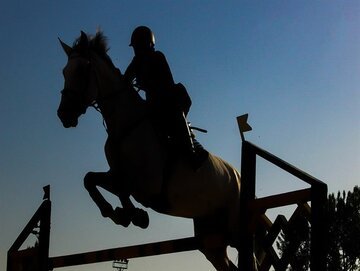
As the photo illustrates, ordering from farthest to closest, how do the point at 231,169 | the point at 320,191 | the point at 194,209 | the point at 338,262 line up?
the point at 338,262 → the point at 231,169 → the point at 194,209 → the point at 320,191

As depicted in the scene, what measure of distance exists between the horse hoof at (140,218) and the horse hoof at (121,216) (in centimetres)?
6

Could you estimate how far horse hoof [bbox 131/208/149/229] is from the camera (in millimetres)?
6801

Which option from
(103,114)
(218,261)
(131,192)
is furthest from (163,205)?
(218,261)

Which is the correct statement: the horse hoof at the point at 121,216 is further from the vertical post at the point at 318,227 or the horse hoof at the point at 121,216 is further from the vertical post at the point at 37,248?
the vertical post at the point at 318,227

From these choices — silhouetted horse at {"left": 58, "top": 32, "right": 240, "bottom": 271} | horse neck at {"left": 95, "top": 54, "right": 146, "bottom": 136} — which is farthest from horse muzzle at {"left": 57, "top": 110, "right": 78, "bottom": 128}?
horse neck at {"left": 95, "top": 54, "right": 146, "bottom": 136}

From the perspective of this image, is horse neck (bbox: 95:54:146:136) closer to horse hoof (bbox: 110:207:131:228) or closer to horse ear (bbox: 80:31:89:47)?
horse ear (bbox: 80:31:89:47)

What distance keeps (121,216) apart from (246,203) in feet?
4.70

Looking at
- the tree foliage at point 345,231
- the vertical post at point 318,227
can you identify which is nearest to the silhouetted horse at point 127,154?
the vertical post at point 318,227

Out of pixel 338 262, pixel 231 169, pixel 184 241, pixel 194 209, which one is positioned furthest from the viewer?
pixel 338 262

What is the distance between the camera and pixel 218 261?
819 centimetres

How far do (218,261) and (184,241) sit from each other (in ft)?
5.22

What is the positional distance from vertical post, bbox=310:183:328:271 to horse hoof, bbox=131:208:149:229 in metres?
2.01

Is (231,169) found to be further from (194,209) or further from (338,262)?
(338,262)

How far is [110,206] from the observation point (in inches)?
268
